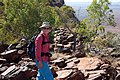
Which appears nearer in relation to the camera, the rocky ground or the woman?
the woman

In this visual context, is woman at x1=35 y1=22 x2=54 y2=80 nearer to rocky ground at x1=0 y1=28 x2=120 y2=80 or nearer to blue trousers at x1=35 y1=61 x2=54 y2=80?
blue trousers at x1=35 y1=61 x2=54 y2=80

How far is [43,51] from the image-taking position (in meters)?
7.27

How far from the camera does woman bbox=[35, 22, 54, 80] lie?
7064mm

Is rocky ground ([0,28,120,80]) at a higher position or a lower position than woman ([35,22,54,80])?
lower

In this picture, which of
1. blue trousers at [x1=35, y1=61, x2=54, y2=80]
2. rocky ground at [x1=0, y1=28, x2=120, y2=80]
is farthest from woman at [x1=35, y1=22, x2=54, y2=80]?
rocky ground at [x1=0, y1=28, x2=120, y2=80]

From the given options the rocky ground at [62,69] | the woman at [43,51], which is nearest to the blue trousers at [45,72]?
the woman at [43,51]

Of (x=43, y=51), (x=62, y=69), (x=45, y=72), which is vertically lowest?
(x=62, y=69)

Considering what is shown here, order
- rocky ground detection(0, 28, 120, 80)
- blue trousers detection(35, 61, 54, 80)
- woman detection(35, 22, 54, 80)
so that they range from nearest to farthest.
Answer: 1. woman detection(35, 22, 54, 80)
2. blue trousers detection(35, 61, 54, 80)
3. rocky ground detection(0, 28, 120, 80)

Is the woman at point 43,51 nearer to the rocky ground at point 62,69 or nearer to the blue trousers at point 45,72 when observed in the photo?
the blue trousers at point 45,72

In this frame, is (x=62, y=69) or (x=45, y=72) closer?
(x=45, y=72)

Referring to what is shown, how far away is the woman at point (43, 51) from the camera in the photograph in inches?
278

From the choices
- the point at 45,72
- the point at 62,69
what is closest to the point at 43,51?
the point at 45,72

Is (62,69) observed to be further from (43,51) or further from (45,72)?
(43,51)

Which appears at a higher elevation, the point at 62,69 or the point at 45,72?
the point at 45,72
